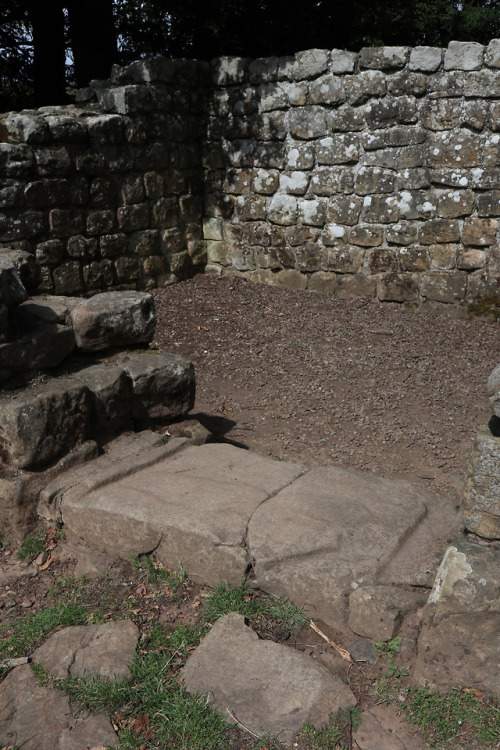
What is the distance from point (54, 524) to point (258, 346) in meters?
3.26

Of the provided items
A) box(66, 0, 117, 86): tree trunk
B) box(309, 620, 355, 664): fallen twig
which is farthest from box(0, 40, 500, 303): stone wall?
box(309, 620, 355, 664): fallen twig

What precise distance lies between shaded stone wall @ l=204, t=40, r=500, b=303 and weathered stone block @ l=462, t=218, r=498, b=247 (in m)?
0.01

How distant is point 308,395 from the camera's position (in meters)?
5.35

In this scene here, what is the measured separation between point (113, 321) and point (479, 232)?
394 cm

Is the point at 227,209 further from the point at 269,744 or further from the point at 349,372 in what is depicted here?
the point at 269,744

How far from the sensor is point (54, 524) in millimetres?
3234

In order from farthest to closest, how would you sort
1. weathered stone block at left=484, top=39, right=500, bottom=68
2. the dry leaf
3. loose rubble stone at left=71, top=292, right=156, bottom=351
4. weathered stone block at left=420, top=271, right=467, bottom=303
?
weathered stone block at left=420, top=271, right=467, bottom=303
weathered stone block at left=484, top=39, right=500, bottom=68
loose rubble stone at left=71, top=292, right=156, bottom=351
the dry leaf

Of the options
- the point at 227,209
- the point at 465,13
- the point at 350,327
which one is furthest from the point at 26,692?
the point at 465,13

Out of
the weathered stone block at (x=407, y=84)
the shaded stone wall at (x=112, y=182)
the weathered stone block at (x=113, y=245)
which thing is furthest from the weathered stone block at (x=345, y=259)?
the weathered stone block at (x=113, y=245)

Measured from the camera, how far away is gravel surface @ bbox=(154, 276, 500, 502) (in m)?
4.64

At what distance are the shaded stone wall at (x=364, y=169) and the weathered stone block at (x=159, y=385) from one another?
3.53 metres

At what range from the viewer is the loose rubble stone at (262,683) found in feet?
7.22

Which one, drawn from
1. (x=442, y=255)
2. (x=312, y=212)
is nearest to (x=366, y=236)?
(x=312, y=212)

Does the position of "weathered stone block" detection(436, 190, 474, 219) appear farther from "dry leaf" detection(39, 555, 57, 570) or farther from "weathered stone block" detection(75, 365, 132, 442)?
"dry leaf" detection(39, 555, 57, 570)
